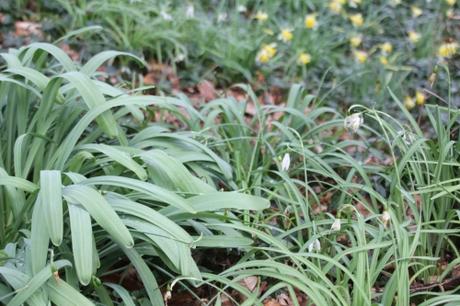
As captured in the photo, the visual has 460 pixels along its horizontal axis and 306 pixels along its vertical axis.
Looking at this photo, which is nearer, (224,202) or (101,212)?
(101,212)

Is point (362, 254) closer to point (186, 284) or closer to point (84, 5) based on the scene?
point (186, 284)

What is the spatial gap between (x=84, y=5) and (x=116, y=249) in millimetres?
2458

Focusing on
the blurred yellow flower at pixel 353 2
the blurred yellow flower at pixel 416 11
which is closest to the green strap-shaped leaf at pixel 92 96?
the blurred yellow flower at pixel 353 2

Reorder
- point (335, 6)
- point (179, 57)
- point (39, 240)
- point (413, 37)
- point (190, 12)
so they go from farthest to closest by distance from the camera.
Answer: point (335, 6)
point (413, 37)
point (190, 12)
point (179, 57)
point (39, 240)

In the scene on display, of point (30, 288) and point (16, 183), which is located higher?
point (16, 183)

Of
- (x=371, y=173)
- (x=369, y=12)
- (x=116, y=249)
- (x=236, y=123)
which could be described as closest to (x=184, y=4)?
(x=369, y=12)

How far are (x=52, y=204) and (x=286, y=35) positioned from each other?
293 cm

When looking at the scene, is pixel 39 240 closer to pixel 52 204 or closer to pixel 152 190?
pixel 52 204

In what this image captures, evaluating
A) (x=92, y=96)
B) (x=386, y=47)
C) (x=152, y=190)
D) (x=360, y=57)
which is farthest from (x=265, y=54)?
(x=152, y=190)

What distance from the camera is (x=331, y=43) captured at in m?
4.88

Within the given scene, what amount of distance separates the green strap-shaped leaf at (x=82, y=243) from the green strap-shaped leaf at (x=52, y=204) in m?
0.04

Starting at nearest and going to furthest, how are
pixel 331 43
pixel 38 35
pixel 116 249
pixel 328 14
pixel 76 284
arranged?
pixel 76 284, pixel 116 249, pixel 38 35, pixel 331 43, pixel 328 14

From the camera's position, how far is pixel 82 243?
205 cm

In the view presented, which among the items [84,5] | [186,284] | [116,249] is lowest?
[186,284]
